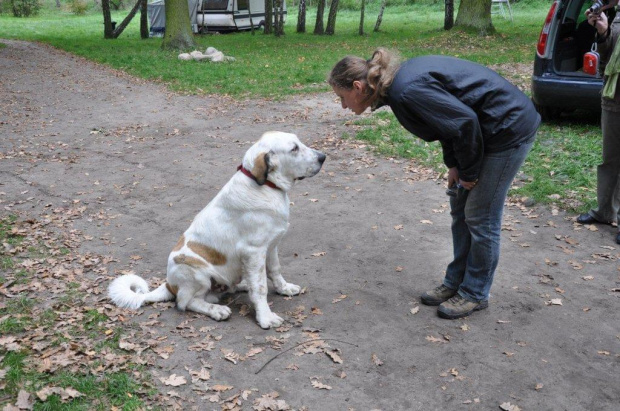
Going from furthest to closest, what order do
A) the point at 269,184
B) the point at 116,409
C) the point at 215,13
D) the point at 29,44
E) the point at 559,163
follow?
the point at 215,13
the point at 29,44
the point at 559,163
the point at 269,184
the point at 116,409

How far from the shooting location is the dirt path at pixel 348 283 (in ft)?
12.3

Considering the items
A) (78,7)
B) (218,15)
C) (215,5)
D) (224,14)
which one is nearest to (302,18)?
(224,14)

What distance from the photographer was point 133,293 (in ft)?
15.8

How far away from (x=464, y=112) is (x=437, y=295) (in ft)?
5.89

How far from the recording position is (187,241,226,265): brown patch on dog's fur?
14.9 feet

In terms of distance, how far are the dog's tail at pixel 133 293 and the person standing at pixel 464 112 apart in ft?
7.56

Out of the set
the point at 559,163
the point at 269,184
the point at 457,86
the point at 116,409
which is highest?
the point at 457,86

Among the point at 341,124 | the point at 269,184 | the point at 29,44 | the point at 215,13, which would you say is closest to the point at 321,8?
the point at 215,13

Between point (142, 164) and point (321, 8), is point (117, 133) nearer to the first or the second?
point (142, 164)

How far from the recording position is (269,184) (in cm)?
443

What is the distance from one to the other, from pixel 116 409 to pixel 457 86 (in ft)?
9.80

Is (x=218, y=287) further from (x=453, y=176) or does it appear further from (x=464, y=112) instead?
(x=464, y=112)

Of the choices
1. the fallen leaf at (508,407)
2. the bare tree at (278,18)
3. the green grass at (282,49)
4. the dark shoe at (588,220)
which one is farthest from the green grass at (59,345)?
the bare tree at (278,18)

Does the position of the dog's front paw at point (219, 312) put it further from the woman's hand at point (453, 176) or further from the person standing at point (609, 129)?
the person standing at point (609, 129)
